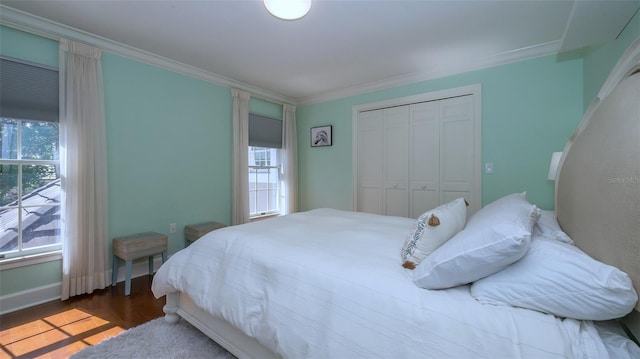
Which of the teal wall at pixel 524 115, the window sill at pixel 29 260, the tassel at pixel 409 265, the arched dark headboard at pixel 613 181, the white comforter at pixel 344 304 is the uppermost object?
the teal wall at pixel 524 115

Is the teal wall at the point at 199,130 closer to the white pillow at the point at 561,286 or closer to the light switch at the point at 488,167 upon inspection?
the light switch at the point at 488,167

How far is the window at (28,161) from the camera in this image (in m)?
2.21

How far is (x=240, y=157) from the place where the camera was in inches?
153

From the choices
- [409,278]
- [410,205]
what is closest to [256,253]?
[409,278]

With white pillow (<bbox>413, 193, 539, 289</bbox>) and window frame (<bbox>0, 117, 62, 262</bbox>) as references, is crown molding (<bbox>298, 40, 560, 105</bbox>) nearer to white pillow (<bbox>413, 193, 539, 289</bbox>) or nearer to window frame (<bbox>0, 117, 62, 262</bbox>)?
white pillow (<bbox>413, 193, 539, 289</bbox>)

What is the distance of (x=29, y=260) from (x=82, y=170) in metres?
0.87

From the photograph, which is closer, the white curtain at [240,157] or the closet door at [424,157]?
the closet door at [424,157]

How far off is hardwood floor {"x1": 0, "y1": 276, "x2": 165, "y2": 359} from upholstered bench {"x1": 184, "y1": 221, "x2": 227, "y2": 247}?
0.74m

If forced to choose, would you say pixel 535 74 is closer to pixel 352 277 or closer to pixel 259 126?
pixel 352 277

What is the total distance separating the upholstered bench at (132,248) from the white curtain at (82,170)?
0.11 meters

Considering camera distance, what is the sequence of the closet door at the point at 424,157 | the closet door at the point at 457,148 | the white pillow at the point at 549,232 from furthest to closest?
the closet door at the point at 424,157 → the closet door at the point at 457,148 → the white pillow at the point at 549,232

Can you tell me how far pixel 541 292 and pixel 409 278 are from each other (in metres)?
0.45

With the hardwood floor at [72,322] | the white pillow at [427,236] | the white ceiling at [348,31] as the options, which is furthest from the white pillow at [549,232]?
the hardwood floor at [72,322]

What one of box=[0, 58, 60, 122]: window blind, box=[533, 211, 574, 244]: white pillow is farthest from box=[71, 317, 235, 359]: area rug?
box=[0, 58, 60, 122]: window blind
